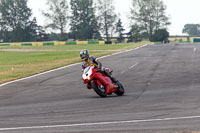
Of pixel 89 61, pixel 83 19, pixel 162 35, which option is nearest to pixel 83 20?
pixel 83 19

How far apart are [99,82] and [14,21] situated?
4622 inches

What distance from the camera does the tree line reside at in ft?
383

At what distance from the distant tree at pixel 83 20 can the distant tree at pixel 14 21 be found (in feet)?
52.3

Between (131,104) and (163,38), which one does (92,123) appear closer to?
(131,104)

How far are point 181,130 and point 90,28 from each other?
113 m

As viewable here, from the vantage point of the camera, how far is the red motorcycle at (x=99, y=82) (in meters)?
12.4

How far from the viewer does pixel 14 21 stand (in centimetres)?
12594

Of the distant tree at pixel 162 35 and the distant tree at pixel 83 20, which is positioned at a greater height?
the distant tree at pixel 83 20

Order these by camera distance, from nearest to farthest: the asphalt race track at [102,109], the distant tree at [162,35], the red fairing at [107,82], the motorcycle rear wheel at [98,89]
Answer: the asphalt race track at [102,109], the motorcycle rear wheel at [98,89], the red fairing at [107,82], the distant tree at [162,35]

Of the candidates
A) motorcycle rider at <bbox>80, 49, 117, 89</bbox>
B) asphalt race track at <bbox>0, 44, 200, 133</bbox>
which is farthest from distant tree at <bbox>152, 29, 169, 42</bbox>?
motorcycle rider at <bbox>80, 49, 117, 89</bbox>

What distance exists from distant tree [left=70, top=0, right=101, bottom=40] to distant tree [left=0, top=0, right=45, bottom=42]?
1593cm

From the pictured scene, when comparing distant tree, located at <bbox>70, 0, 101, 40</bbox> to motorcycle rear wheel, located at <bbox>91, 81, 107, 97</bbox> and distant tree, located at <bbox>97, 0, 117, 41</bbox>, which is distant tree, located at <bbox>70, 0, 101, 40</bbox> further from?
motorcycle rear wheel, located at <bbox>91, 81, 107, 97</bbox>

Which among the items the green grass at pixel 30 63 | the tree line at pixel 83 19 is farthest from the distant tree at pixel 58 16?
the green grass at pixel 30 63

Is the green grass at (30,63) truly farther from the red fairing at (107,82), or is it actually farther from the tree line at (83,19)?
the tree line at (83,19)
